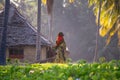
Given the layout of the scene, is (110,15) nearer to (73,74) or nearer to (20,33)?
(20,33)

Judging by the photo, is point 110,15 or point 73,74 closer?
point 73,74

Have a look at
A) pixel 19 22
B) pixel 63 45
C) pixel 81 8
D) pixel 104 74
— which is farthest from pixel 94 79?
pixel 81 8

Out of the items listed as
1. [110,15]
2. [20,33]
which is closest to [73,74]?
[110,15]

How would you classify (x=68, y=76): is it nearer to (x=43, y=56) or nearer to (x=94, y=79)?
(x=94, y=79)

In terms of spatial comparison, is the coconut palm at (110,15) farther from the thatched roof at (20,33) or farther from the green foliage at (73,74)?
the green foliage at (73,74)

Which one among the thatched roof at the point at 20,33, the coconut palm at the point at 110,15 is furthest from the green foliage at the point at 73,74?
the thatched roof at the point at 20,33

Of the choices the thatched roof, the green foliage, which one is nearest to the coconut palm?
the thatched roof

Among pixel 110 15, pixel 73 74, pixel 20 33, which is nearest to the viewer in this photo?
pixel 73 74

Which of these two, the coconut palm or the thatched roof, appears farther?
the thatched roof

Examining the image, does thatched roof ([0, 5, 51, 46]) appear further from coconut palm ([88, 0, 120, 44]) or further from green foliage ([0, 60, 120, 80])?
green foliage ([0, 60, 120, 80])

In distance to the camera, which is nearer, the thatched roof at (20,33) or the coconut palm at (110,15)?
the coconut palm at (110,15)

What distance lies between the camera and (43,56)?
26.8 meters

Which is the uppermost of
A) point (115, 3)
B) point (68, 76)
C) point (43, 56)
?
point (115, 3)

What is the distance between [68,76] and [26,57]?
21835 millimetres
